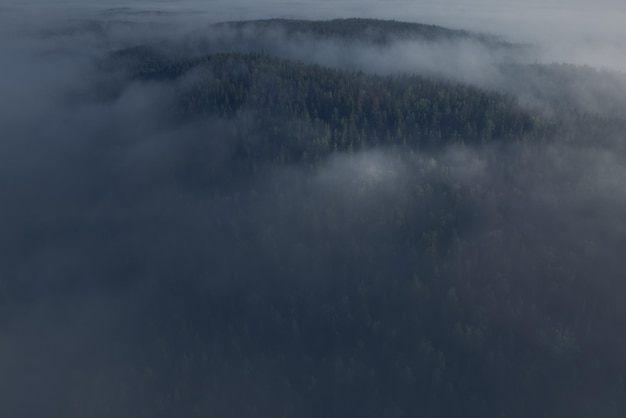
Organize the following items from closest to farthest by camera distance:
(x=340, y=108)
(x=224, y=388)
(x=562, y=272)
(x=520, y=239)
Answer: (x=224, y=388)
(x=562, y=272)
(x=520, y=239)
(x=340, y=108)

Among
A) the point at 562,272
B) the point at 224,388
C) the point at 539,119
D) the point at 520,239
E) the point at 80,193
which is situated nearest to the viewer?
the point at 224,388

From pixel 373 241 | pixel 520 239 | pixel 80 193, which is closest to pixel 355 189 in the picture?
pixel 373 241

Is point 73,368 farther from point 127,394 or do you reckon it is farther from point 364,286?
point 364,286

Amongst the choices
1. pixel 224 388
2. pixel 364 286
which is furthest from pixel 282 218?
A: pixel 224 388

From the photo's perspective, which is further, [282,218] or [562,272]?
[282,218]

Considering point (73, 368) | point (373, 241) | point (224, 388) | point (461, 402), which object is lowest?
point (73, 368)

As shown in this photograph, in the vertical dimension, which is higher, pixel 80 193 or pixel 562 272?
pixel 562 272

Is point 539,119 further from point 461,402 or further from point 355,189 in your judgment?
point 461,402
